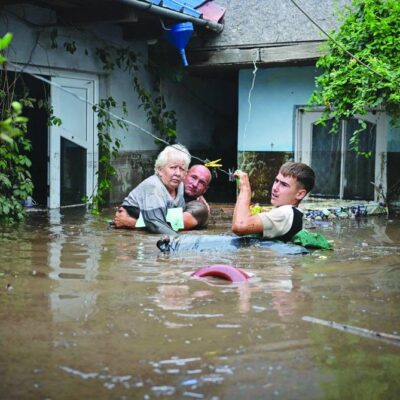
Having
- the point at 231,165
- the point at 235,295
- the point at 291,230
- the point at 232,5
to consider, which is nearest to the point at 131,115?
the point at 232,5

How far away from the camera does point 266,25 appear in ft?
40.3

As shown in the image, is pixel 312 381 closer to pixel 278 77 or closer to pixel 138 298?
pixel 138 298

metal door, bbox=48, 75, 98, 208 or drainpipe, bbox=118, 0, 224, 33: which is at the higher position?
drainpipe, bbox=118, 0, 224, 33

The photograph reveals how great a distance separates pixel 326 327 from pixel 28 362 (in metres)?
1.76

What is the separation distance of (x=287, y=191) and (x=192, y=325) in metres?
2.64

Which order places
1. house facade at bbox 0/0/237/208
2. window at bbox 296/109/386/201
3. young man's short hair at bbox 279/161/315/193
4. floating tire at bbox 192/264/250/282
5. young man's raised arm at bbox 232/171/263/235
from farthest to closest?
window at bbox 296/109/386/201
house facade at bbox 0/0/237/208
young man's short hair at bbox 279/161/315/193
young man's raised arm at bbox 232/171/263/235
floating tire at bbox 192/264/250/282

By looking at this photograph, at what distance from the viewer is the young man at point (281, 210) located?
265 inches

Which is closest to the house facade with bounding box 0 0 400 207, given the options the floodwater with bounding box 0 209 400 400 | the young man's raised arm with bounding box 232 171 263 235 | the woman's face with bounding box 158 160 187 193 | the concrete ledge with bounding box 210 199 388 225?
the concrete ledge with bounding box 210 199 388 225

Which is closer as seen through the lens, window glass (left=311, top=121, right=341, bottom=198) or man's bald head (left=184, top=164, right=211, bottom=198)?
man's bald head (left=184, top=164, right=211, bottom=198)

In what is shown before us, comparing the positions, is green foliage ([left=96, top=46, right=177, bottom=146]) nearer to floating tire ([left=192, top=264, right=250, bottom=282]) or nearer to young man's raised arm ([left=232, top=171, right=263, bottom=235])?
young man's raised arm ([left=232, top=171, right=263, bottom=235])

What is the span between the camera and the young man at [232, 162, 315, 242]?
673cm

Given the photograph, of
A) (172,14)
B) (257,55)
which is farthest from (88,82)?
(257,55)

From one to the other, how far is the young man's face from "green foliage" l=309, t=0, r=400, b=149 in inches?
129

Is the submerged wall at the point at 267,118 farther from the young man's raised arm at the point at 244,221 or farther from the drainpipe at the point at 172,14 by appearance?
the young man's raised arm at the point at 244,221
